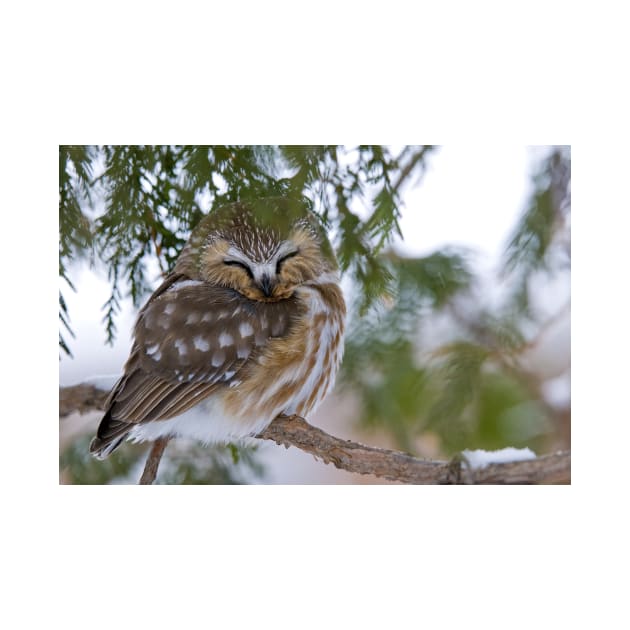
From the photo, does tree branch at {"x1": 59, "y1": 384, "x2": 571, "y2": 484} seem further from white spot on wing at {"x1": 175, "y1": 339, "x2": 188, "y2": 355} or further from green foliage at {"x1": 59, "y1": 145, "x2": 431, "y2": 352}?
white spot on wing at {"x1": 175, "y1": 339, "x2": 188, "y2": 355}

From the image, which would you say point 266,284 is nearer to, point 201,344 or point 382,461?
point 201,344

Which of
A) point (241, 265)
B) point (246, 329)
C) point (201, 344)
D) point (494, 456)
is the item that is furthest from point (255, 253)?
point (494, 456)

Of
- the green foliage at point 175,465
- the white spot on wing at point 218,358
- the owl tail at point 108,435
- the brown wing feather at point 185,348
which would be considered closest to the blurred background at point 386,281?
the green foliage at point 175,465

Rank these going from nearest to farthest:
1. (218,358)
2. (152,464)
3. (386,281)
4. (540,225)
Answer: (386,281) < (540,225) < (218,358) < (152,464)

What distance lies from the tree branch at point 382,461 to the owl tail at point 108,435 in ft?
0.87

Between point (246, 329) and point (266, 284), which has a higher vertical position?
point (266, 284)

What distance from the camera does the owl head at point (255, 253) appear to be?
273 cm

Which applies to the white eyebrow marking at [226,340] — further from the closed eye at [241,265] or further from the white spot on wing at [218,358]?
the closed eye at [241,265]

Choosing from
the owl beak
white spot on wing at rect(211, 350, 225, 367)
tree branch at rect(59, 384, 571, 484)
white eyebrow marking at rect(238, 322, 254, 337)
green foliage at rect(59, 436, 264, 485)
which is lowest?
green foliage at rect(59, 436, 264, 485)

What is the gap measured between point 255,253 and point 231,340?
1.12ft

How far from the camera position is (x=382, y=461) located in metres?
2.72

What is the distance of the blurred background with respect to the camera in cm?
258

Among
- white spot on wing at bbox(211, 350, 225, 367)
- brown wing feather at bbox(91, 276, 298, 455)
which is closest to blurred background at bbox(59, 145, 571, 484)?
brown wing feather at bbox(91, 276, 298, 455)

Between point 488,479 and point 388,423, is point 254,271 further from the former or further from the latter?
point 488,479
